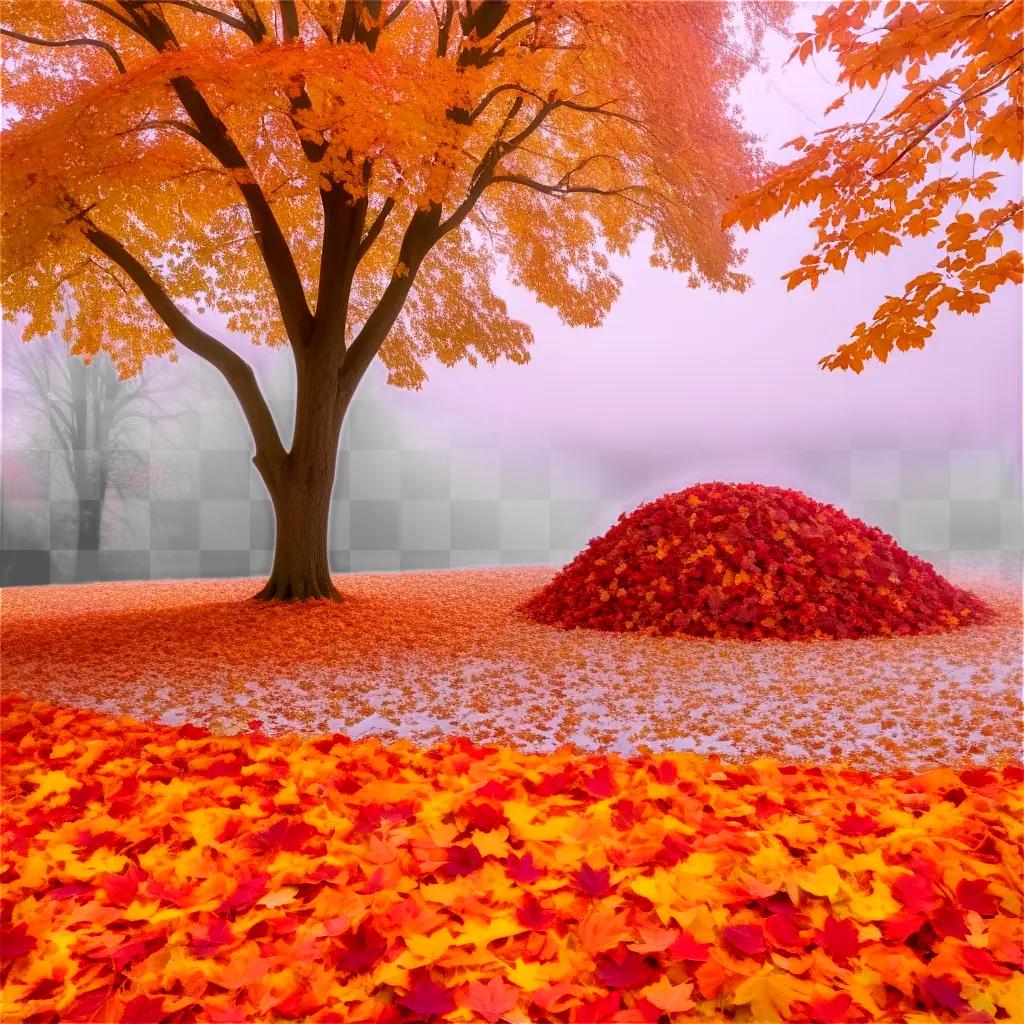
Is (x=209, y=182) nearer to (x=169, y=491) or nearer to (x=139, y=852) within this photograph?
(x=139, y=852)

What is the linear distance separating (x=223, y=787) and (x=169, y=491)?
14.7 meters

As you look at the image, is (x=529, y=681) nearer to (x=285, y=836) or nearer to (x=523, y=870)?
(x=285, y=836)

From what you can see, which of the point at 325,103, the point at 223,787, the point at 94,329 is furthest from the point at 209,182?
the point at 223,787

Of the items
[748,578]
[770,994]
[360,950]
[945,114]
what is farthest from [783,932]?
[748,578]

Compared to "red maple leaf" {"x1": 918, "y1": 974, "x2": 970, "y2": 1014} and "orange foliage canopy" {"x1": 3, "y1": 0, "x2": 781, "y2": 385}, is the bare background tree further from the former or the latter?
"red maple leaf" {"x1": 918, "y1": 974, "x2": 970, "y2": 1014}

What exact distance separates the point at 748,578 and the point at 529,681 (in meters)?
3.05

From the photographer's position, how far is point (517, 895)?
2.31m

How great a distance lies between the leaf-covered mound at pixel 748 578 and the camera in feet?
25.1

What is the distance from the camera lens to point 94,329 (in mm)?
11836

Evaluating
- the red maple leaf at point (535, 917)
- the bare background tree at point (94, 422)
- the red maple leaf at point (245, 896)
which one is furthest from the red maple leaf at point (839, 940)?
the bare background tree at point (94, 422)

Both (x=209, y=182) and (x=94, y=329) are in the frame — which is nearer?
(x=209, y=182)

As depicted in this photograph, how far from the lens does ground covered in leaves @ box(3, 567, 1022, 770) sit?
455cm

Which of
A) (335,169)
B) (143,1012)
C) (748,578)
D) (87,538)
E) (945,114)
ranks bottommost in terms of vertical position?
(143,1012)

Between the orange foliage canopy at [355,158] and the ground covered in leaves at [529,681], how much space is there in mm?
Answer: 3644
